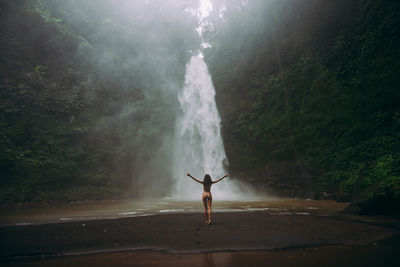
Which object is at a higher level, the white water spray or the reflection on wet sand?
the white water spray

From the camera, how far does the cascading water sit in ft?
65.4

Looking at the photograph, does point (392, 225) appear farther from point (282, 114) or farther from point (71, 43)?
point (71, 43)

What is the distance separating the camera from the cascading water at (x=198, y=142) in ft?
65.4

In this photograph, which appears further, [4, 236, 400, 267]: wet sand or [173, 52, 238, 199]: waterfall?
[173, 52, 238, 199]: waterfall

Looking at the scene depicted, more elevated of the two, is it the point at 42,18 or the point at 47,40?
the point at 42,18

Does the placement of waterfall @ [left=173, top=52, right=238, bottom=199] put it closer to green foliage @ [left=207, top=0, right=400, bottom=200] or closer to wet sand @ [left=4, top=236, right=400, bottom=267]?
green foliage @ [left=207, top=0, right=400, bottom=200]

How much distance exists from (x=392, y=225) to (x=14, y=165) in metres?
19.6

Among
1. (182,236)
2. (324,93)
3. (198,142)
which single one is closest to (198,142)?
(198,142)

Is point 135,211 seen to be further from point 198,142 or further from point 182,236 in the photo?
point 198,142

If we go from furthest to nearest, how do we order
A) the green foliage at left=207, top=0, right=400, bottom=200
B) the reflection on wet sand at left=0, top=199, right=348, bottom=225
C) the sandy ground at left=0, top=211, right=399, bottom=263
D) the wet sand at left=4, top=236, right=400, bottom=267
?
the green foliage at left=207, top=0, right=400, bottom=200, the reflection on wet sand at left=0, top=199, right=348, bottom=225, the sandy ground at left=0, top=211, right=399, bottom=263, the wet sand at left=4, top=236, right=400, bottom=267

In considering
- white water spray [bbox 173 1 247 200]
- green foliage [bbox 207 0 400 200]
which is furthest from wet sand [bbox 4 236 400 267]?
white water spray [bbox 173 1 247 200]

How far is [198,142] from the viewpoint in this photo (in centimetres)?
2198

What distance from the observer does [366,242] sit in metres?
4.09

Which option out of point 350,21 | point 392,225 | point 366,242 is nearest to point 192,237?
point 366,242
